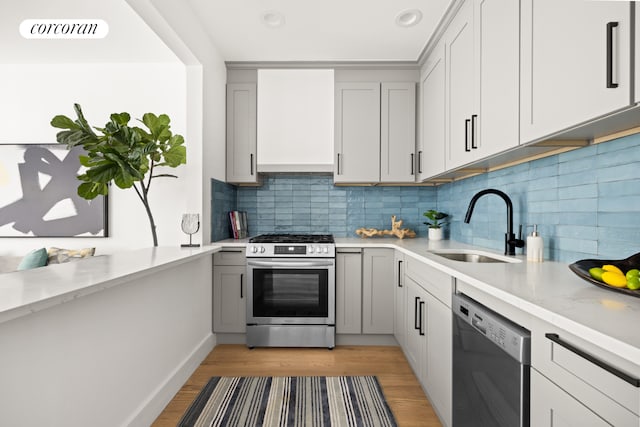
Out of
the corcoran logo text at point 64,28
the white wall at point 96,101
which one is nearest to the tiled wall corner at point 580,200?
the white wall at point 96,101

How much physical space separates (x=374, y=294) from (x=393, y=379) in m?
0.72

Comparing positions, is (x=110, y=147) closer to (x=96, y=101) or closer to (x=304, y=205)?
(x=96, y=101)

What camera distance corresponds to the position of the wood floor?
6.38 ft

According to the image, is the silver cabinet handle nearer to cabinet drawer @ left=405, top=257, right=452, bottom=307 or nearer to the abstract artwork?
cabinet drawer @ left=405, top=257, right=452, bottom=307

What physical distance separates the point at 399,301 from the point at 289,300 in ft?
3.02

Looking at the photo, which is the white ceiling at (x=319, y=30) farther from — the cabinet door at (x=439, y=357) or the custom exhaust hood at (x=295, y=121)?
the cabinet door at (x=439, y=357)

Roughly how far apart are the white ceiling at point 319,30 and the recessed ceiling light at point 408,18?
0.11 ft

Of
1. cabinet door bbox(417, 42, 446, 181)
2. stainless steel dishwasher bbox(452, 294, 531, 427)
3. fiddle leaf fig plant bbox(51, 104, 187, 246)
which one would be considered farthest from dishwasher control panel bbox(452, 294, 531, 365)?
fiddle leaf fig plant bbox(51, 104, 187, 246)

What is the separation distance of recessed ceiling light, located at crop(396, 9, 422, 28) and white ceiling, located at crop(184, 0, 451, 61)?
1.3 inches

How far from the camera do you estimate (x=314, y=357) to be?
268 cm

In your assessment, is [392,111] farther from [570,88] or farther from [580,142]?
[570,88]

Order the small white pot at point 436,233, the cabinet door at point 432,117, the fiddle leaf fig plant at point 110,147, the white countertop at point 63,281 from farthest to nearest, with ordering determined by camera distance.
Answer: the small white pot at point 436,233, the cabinet door at point 432,117, the fiddle leaf fig plant at point 110,147, the white countertop at point 63,281

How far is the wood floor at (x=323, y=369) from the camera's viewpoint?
1.94 m

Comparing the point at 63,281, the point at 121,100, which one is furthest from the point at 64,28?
the point at 63,281
